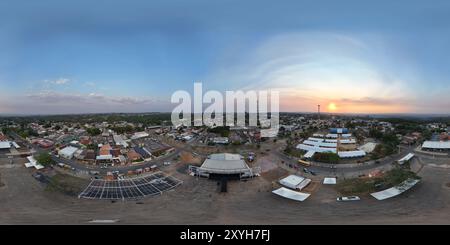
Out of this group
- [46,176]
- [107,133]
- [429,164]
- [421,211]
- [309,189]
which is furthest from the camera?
[107,133]

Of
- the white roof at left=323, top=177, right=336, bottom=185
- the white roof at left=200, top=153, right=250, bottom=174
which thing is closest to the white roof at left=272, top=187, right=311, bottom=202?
the white roof at left=323, top=177, right=336, bottom=185

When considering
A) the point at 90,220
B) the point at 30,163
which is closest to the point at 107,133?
the point at 30,163

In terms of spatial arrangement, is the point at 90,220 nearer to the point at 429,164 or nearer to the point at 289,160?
the point at 289,160

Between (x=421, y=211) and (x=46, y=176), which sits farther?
(x=46, y=176)

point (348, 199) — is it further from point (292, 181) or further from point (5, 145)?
point (5, 145)

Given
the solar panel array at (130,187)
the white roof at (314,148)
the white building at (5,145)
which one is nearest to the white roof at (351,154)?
the white roof at (314,148)

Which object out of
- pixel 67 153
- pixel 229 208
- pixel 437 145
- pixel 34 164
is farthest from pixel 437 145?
pixel 34 164
